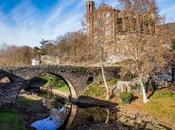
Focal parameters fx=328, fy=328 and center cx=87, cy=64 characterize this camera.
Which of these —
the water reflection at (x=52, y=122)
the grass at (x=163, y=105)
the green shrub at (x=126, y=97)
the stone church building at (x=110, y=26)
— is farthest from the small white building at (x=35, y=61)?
the grass at (x=163, y=105)

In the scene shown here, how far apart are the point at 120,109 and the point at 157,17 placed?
12.7 meters

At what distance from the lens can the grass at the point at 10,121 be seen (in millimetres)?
30281

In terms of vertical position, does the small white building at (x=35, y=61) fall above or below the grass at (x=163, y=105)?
above

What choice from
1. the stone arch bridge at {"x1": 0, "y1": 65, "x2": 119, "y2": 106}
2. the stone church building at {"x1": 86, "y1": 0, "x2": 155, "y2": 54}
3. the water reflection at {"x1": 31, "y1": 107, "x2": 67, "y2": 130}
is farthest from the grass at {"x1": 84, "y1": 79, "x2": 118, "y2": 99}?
the water reflection at {"x1": 31, "y1": 107, "x2": 67, "y2": 130}

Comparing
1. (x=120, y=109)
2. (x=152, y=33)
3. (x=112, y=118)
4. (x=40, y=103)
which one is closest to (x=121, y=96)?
(x=120, y=109)

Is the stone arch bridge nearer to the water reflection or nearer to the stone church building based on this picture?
the stone church building

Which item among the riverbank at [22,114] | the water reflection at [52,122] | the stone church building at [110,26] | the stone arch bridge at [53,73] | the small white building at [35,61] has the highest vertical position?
the stone church building at [110,26]

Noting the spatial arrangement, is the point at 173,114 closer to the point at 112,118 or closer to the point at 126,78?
the point at 112,118

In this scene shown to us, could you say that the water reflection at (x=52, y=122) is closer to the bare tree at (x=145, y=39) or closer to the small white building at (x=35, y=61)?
the bare tree at (x=145, y=39)

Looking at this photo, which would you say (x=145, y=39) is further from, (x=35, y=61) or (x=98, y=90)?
(x=35, y=61)

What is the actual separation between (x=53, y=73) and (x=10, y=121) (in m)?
18.2

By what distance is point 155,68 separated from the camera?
4094 cm

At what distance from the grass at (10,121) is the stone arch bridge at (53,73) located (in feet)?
16.7

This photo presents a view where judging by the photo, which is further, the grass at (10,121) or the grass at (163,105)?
the grass at (163,105)
